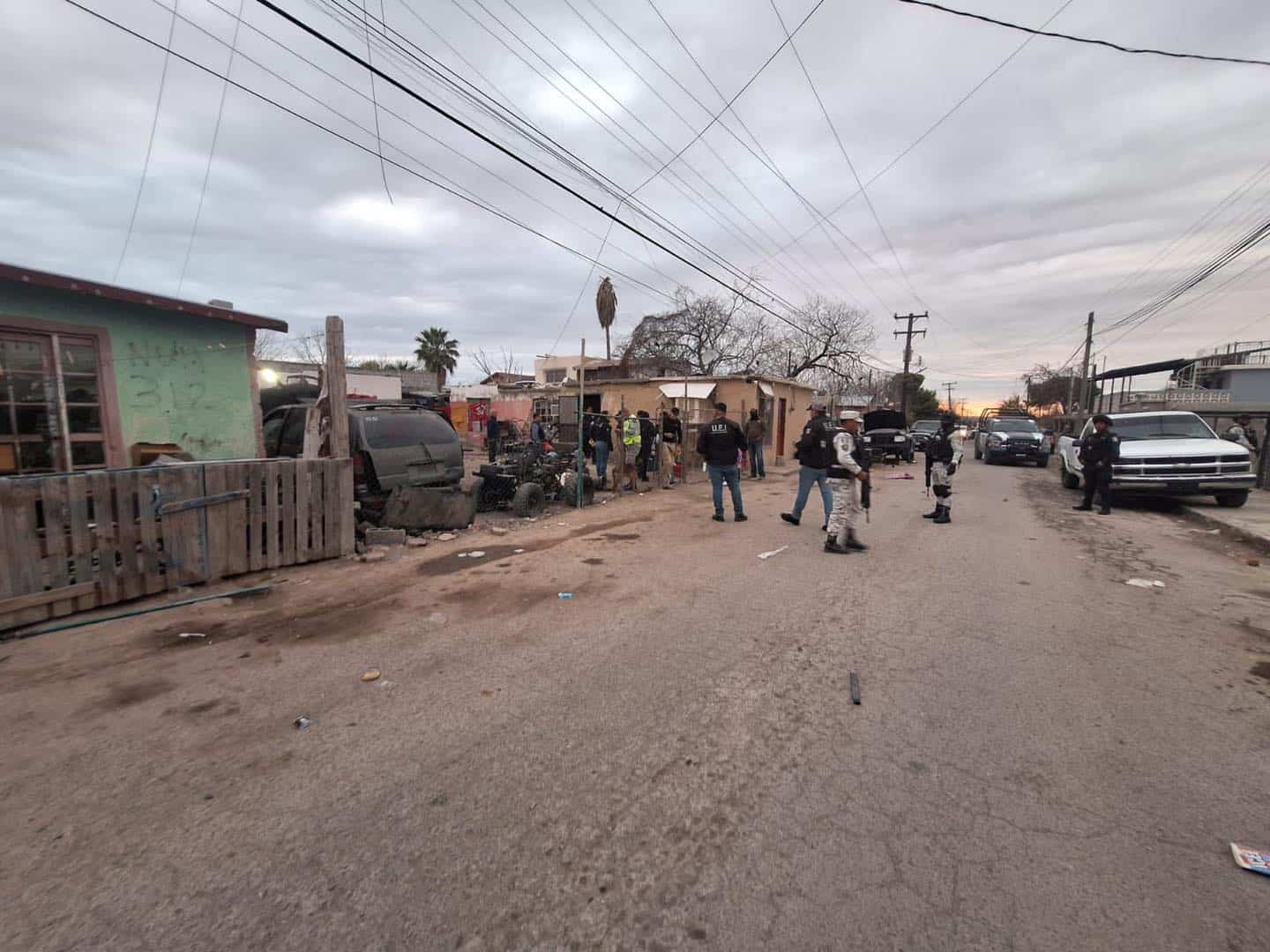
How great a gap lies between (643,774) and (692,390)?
16.6m

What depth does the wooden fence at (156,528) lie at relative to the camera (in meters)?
4.30

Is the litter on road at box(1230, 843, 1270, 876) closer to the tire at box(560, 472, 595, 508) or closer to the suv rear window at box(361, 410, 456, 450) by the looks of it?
the suv rear window at box(361, 410, 456, 450)

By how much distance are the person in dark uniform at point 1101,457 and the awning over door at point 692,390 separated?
10.3 meters

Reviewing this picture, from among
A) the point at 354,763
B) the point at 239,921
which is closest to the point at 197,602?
the point at 354,763

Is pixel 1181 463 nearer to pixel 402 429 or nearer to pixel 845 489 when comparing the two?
pixel 845 489

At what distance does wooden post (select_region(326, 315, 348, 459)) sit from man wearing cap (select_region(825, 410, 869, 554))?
5667mm

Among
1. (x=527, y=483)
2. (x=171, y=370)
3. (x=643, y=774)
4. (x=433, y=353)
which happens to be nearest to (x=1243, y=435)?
(x=527, y=483)

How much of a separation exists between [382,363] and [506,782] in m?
49.8

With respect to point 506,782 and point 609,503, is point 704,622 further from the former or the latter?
point 609,503

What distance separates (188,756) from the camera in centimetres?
273

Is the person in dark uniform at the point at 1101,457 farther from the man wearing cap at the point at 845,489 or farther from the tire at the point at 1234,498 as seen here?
the man wearing cap at the point at 845,489

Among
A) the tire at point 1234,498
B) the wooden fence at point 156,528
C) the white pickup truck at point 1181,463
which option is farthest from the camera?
the tire at point 1234,498

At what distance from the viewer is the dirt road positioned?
1.89 m

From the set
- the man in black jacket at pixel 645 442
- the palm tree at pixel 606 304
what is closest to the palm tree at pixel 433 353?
the palm tree at pixel 606 304
